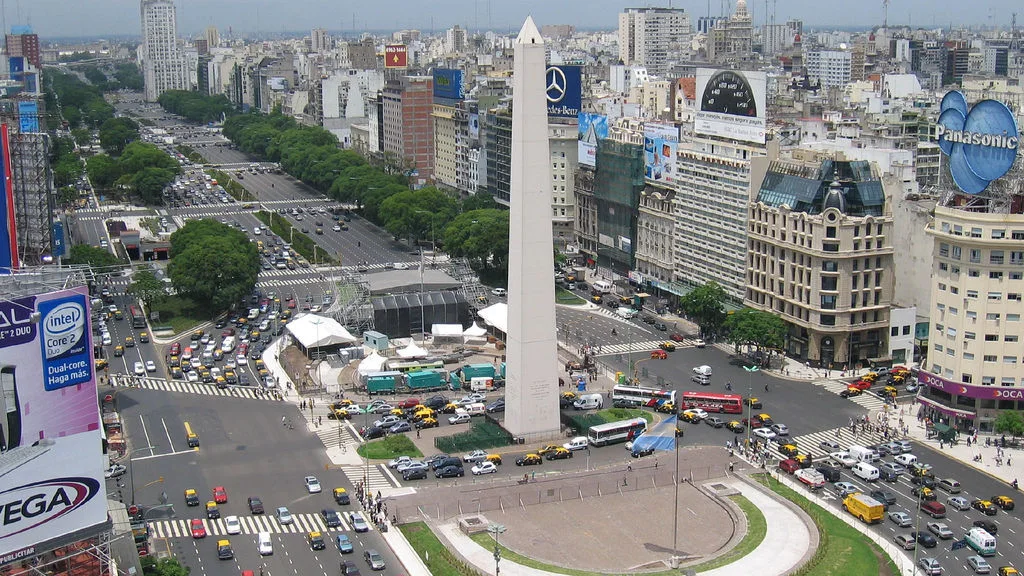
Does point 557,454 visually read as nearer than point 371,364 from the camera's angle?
Yes

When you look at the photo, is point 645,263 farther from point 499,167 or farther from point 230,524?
point 230,524

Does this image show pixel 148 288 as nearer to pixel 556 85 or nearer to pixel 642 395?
pixel 556 85

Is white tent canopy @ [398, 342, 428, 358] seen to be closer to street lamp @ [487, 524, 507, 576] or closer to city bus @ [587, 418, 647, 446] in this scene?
city bus @ [587, 418, 647, 446]

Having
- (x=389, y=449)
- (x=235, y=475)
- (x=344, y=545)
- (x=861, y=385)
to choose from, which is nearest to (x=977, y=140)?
(x=861, y=385)

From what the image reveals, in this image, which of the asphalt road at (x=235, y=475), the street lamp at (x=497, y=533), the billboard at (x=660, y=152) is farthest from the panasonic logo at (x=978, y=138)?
the asphalt road at (x=235, y=475)

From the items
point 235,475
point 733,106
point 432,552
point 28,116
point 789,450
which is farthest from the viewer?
point 28,116

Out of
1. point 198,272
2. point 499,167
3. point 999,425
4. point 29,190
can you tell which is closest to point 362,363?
point 198,272

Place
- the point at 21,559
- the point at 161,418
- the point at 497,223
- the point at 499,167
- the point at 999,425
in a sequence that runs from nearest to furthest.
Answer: the point at 21,559, the point at 999,425, the point at 161,418, the point at 497,223, the point at 499,167
